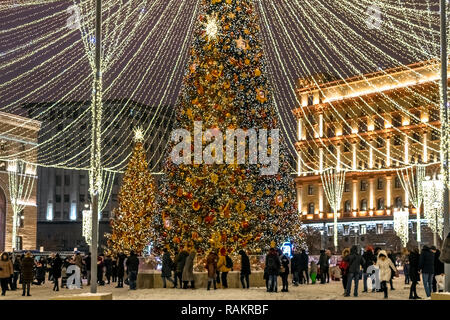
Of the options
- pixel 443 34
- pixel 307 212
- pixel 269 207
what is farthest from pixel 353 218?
pixel 443 34

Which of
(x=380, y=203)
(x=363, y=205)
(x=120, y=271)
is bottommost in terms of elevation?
(x=120, y=271)

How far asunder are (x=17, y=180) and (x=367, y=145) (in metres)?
39.8

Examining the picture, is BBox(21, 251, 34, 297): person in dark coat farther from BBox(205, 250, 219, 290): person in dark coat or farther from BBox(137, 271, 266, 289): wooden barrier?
BBox(205, 250, 219, 290): person in dark coat

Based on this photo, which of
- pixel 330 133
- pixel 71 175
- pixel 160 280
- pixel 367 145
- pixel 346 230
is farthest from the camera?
pixel 71 175

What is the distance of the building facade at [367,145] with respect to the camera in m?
75.9

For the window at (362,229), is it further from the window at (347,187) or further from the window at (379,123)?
the window at (379,123)

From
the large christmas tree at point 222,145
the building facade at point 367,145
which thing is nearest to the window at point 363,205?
the building facade at point 367,145

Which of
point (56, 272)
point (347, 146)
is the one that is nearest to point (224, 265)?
point (56, 272)

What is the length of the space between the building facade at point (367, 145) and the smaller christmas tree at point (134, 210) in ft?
90.7

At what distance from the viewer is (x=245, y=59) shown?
25.8 m

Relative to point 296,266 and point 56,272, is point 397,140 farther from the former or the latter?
point 56,272

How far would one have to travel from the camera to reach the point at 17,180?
61.2 meters

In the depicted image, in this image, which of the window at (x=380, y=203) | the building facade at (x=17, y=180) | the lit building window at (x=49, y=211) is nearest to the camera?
the building facade at (x=17, y=180)

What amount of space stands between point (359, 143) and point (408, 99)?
8414mm
